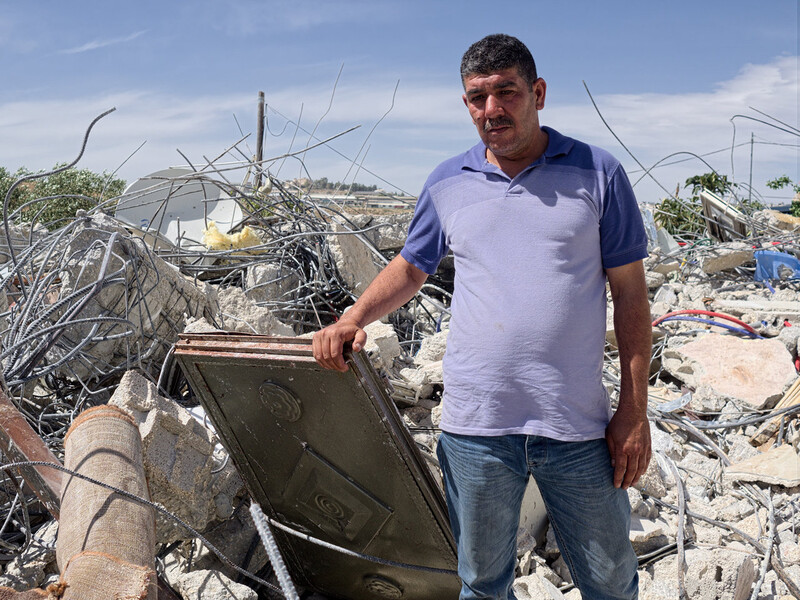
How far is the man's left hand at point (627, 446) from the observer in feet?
6.57

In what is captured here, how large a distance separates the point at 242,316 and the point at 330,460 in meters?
2.18

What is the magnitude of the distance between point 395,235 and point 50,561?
17.0 feet

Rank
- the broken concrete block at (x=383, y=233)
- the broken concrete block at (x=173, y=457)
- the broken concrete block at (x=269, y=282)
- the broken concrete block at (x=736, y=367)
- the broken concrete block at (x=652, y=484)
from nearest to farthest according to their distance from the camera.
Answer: the broken concrete block at (x=173, y=457) → the broken concrete block at (x=652, y=484) → the broken concrete block at (x=736, y=367) → the broken concrete block at (x=269, y=282) → the broken concrete block at (x=383, y=233)

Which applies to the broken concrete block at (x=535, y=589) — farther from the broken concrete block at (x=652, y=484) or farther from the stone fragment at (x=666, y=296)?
the stone fragment at (x=666, y=296)

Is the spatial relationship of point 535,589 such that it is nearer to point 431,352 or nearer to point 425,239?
point 425,239

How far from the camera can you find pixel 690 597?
2.89m

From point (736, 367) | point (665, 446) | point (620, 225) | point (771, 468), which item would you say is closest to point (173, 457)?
point (620, 225)

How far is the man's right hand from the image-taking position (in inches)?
85.7

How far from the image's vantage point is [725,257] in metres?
8.94

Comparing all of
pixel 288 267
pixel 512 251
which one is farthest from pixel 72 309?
pixel 512 251

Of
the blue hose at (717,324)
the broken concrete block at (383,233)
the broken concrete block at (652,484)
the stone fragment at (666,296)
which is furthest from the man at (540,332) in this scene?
the stone fragment at (666,296)

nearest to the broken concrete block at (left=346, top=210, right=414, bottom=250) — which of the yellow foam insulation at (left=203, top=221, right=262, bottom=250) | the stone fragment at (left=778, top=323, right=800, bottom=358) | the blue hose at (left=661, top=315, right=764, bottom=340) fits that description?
the yellow foam insulation at (left=203, top=221, right=262, bottom=250)

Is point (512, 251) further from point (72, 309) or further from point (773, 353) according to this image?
point (773, 353)


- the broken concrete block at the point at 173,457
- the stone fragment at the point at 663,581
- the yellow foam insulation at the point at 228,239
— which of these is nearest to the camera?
the stone fragment at the point at 663,581
